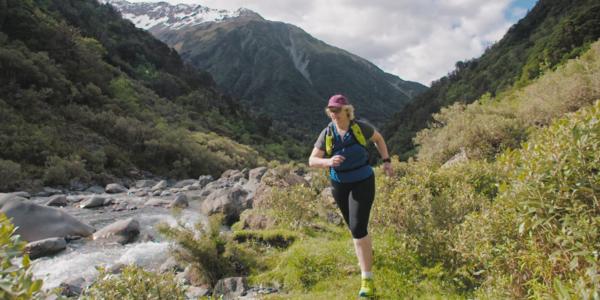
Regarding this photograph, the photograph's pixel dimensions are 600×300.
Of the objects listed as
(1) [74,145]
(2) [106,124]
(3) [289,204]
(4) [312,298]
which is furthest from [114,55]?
(4) [312,298]

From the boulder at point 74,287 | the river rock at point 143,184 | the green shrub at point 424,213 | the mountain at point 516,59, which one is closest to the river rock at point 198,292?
the boulder at point 74,287

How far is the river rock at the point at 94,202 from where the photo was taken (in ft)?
59.8

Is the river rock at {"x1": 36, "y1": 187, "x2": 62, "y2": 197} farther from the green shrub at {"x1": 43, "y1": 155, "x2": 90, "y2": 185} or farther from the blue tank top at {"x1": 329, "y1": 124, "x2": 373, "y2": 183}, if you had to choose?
the blue tank top at {"x1": 329, "y1": 124, "x2": 373, "y2": 183}

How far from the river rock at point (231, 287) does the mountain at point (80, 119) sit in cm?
1845

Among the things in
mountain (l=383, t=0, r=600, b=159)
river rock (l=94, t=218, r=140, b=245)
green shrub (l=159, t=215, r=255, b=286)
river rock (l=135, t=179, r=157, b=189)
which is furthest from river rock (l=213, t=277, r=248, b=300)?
mountain (l=383, t=0, r=600, b=159)

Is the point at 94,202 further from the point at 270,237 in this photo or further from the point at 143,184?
the point at 270,237

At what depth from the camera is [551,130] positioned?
436 cm

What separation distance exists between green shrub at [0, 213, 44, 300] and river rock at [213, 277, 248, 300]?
497 cm

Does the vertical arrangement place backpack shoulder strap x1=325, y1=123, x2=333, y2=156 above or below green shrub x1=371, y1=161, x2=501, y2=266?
above

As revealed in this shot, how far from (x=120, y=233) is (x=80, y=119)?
2299 centimetres

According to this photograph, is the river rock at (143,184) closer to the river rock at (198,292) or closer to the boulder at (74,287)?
the boulder at (74,287)

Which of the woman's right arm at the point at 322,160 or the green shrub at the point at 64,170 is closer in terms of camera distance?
the woman's right arm at the point at 322,160

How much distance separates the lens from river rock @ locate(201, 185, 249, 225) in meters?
14.7

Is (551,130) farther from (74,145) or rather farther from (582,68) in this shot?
(74,145)
